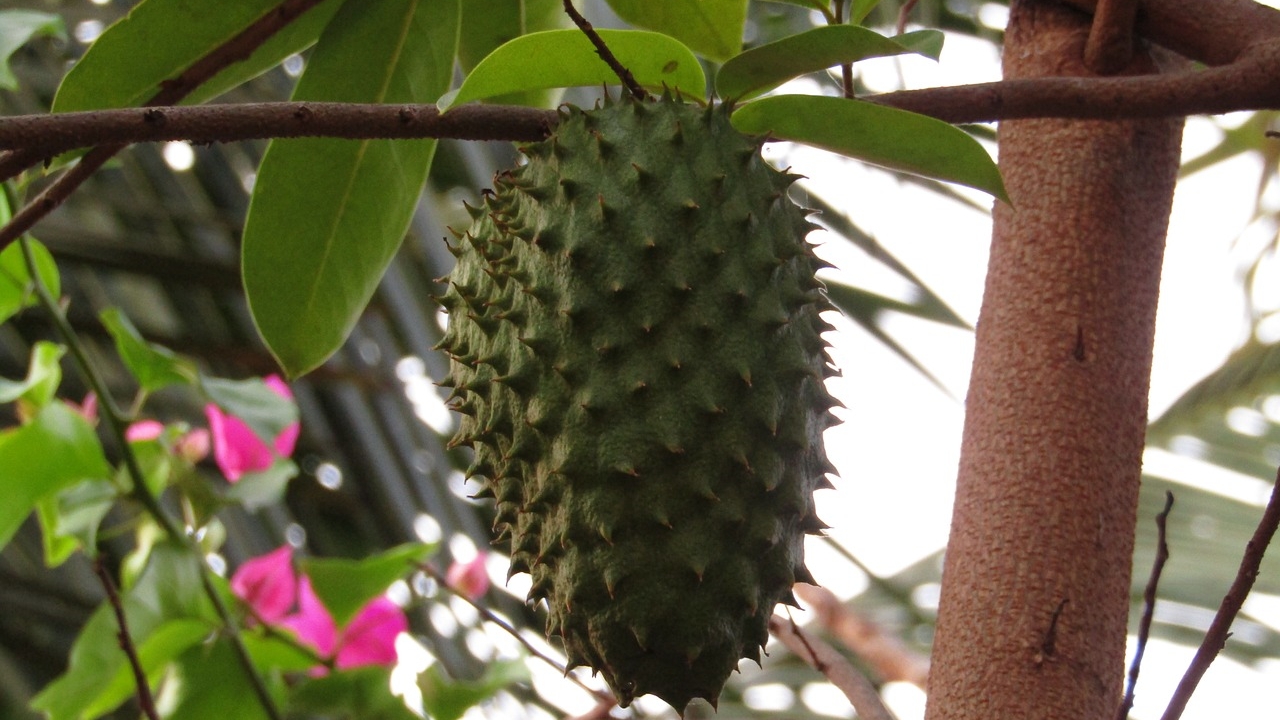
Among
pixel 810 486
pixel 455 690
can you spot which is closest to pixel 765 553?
pixel 810 486

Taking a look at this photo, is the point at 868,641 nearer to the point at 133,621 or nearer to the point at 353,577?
the point at 353,577

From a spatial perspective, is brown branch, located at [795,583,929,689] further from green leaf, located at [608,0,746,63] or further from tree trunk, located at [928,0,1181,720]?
green leaf, located at [608,0,746,63]

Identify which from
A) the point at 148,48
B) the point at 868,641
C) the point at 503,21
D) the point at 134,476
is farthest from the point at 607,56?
the point at 868,641

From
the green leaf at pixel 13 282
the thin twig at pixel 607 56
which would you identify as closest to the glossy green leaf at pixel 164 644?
the green leaf at pixel 13 282

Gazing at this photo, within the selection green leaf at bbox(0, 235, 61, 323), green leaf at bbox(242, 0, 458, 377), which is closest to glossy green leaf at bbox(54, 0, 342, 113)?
green leaf at bbox(242, 0, 458, 377)

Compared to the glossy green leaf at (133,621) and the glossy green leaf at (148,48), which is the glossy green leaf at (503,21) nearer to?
the glossy green leaf at (148,48)

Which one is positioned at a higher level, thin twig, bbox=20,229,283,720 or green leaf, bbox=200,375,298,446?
green leaf, bbox=200,375,298,446

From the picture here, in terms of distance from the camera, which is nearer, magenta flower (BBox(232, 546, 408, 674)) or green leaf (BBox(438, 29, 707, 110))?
green leaf (BBox(438, 29, 707, 110))
